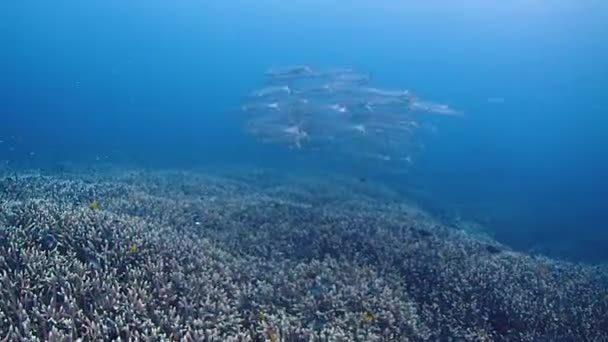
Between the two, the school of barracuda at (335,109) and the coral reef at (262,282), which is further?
the school of barracuda at (335,109)

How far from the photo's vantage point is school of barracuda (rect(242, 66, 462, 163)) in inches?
857

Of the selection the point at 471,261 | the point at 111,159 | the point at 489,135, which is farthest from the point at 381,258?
the point at 489,135

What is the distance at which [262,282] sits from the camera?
266 inches

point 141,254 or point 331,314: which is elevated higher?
point 141,254

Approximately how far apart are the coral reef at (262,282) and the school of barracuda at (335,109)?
11796mm

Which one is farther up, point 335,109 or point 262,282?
point 335,109

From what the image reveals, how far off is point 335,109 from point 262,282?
16.1 metres

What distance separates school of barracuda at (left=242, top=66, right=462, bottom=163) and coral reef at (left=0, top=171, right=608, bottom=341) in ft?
38.7

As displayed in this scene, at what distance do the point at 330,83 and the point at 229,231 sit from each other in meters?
14.8

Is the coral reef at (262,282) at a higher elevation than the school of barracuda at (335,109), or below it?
below

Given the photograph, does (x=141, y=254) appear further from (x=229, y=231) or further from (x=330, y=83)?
(x=330, y=83)

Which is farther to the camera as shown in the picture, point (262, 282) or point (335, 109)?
point (335, 109)

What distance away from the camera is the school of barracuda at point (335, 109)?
21.8 meters

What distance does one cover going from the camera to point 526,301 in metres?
7.49
